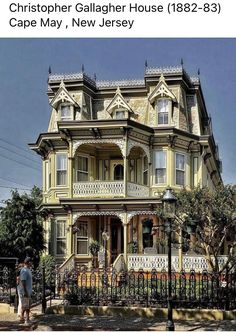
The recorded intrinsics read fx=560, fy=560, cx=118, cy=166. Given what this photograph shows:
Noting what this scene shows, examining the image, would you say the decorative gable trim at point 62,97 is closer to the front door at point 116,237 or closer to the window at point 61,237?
the window at point 61,237

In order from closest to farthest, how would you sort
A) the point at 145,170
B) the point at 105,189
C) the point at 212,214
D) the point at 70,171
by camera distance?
the point at 212,214 → the point at 105,189 → the point at 70,171 → the point at 145,170

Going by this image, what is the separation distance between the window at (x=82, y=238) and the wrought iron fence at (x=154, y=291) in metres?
10.6

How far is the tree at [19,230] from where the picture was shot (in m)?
26.5

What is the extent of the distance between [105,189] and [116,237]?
128 inches

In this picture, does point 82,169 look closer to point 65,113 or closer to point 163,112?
point 65,113

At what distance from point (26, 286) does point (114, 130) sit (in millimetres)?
13987

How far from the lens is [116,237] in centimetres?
2928

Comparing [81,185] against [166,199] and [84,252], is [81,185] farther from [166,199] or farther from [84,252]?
[166,199]

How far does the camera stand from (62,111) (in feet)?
97.9

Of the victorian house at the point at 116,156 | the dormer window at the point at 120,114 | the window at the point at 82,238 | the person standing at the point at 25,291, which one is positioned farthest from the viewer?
the dormer window at the point at 120,114

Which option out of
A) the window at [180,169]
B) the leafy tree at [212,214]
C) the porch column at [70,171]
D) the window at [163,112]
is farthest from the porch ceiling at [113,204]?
the leafy tree at [212,214]

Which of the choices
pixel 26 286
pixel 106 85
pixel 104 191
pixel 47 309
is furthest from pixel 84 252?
pixel 26 286

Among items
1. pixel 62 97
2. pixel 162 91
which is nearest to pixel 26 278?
pixel 62 97

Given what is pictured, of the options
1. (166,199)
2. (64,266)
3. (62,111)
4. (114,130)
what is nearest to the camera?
(166,199)
